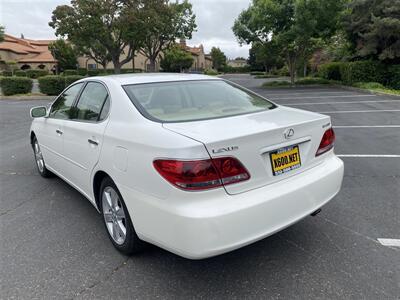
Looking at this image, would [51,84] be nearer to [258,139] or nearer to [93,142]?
[93,142]

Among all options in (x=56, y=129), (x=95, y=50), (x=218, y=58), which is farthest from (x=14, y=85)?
(x=218, y=58)

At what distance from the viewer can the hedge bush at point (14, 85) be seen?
19.4 m

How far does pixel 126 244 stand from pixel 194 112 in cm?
125

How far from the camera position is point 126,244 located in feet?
8.95

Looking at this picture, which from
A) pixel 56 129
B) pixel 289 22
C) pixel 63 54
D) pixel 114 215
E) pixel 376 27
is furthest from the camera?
pixel 63 54

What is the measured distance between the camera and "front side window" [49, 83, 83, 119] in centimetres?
381

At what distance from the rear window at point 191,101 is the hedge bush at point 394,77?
59.1 ft

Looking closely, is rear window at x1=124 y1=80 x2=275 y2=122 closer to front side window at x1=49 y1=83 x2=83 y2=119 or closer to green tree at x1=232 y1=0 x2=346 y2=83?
front side window at x1=49 y1=83 x2=83 y2=119

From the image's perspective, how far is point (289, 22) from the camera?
71.1ft

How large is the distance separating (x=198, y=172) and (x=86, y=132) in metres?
1.52

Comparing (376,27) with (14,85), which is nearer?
(376,27)

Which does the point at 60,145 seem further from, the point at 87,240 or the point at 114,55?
the point at 114,55

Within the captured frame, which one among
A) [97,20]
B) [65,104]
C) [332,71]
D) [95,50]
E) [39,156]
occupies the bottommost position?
[39,156]

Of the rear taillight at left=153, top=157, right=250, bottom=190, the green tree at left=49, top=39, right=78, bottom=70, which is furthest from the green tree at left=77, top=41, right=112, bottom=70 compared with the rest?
the rear taillight at left=153, top=157, right=250, bottom=190
